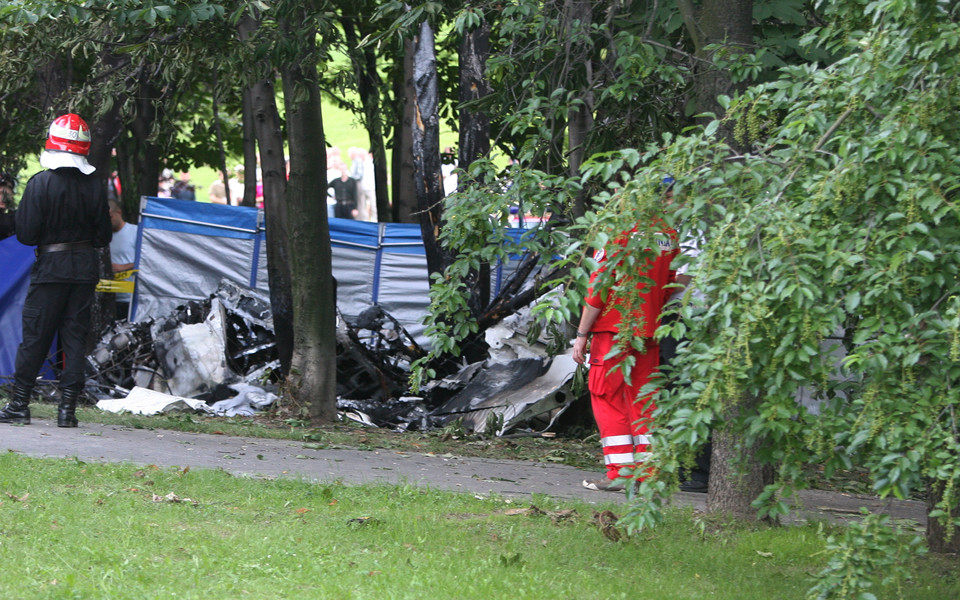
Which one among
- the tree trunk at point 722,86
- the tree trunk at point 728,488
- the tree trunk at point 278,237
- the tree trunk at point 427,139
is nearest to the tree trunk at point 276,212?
the tree trunk at point 278,237

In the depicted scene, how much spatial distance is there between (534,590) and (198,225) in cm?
1291

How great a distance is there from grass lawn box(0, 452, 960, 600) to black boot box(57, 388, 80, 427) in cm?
218

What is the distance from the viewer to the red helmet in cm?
809

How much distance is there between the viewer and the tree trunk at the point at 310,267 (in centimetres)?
961

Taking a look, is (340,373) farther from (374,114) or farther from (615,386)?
(615,386)

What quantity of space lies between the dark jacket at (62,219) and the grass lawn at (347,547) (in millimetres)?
2452

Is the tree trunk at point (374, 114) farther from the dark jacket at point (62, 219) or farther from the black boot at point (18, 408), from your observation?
the black boot at point (18, 408)

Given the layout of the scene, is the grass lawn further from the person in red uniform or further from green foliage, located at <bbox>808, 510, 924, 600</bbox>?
green foliage, located at <bbox>808, 510, 924, 600</bbox>

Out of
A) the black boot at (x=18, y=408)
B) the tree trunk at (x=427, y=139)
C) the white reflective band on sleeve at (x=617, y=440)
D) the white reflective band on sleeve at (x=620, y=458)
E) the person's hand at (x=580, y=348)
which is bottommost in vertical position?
the white reflective band on sleeve at (x=620, y=458)

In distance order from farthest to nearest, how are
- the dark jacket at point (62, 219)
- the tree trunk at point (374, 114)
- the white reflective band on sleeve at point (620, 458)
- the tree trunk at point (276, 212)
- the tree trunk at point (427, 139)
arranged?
the tree trunk at point (374, 114) → the tree trunk at point (427, 139) → the tree trunk at point (276, 212) → the dark jacket at point (62, 219) → the white reflective band on sleeve at point (620, 458)

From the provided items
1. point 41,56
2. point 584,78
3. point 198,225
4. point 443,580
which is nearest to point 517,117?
point 584,78

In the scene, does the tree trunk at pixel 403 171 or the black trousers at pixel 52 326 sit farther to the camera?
the tree trunk at pixel 403 171

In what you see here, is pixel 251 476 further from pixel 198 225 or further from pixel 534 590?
pixel 198 225

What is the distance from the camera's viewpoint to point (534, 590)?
4.12 meters
